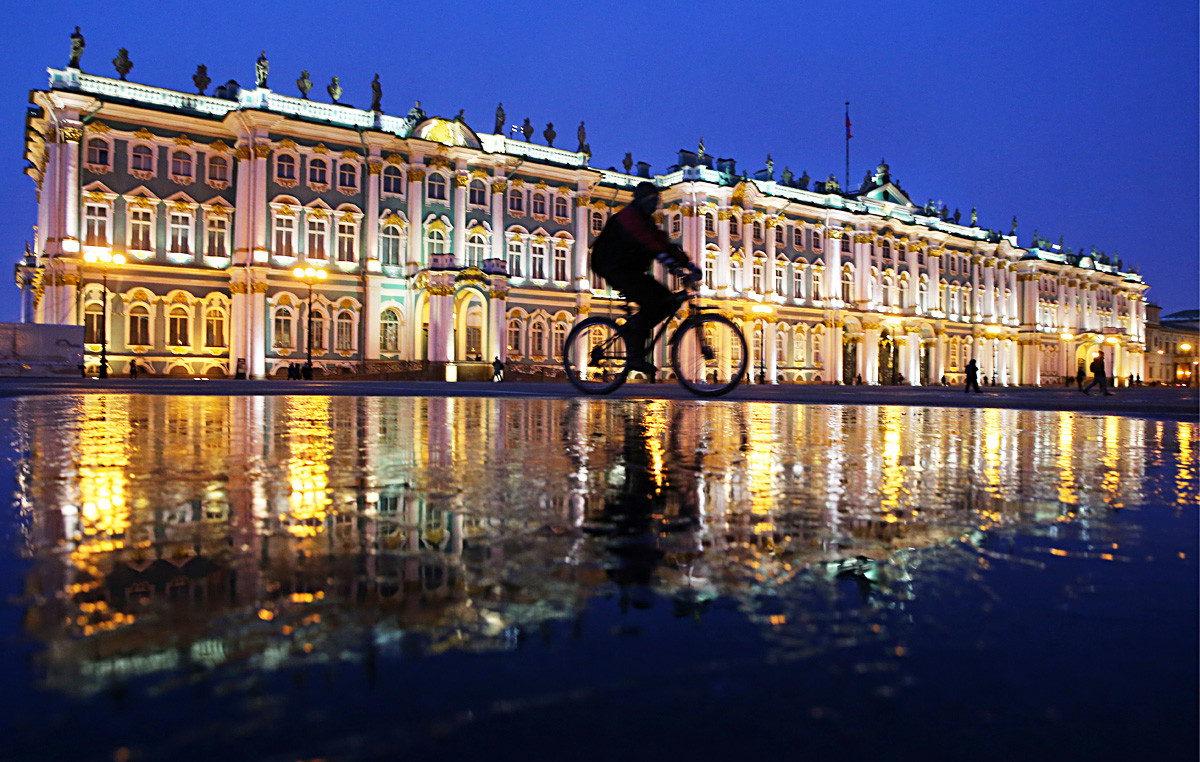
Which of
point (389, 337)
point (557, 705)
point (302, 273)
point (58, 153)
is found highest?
point (58, 153)

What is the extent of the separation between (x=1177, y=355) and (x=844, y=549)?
107m

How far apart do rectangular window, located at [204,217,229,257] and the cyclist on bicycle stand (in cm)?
3021

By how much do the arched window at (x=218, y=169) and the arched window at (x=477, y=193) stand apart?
10.4 metres

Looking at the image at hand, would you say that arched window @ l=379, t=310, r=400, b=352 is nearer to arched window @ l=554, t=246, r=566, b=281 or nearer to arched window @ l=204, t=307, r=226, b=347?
arched window @ l=204, t=307, r=226, b=347

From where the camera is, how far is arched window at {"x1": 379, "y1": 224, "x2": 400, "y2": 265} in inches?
1410

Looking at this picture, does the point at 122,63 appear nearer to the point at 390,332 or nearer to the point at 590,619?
the point at 390,332

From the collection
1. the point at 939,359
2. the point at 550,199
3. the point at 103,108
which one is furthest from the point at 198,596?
the point at 939,359

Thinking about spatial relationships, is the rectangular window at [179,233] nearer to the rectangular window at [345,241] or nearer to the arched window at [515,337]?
the rectangular window at [345,241]

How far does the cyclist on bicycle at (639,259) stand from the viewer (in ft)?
23.8

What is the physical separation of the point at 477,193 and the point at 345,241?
6743mm

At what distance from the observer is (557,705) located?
728mm

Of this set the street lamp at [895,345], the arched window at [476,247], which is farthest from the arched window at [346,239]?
the street lamp at [895,345]

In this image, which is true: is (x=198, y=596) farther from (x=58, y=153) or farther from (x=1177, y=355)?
(x=1177, y=355)

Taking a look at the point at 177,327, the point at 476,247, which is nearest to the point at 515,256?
the point at 476,247
